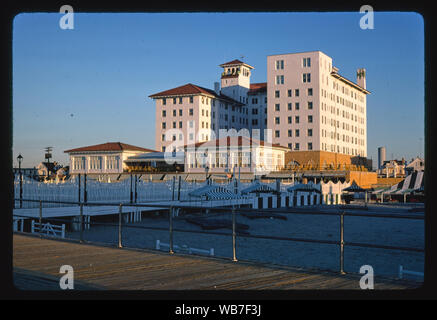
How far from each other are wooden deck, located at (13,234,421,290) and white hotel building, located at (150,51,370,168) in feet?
212

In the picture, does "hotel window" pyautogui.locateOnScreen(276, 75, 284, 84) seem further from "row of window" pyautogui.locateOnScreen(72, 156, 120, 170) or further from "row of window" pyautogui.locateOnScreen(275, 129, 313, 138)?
"row of window" pyautogui.locateOnScreen(72, 156, 120, 170)

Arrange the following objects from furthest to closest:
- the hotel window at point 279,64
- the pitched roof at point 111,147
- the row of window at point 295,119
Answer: the pitched roof at point 111,147 → the hotel window at point 279,64 → the row of window at point 295,119

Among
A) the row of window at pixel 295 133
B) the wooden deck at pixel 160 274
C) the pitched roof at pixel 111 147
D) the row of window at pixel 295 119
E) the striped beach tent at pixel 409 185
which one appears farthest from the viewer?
the pitched roof at pixel 111 147

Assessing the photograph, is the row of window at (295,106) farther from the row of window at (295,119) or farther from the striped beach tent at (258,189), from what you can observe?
the striped beach tent at (258,189)

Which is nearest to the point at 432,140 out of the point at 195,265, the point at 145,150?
the point at 195,265

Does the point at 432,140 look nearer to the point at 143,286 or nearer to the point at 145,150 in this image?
the point at 143,286

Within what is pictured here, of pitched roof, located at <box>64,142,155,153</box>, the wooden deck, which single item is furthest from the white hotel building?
the wooden deck

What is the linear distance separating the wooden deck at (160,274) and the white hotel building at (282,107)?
212ft

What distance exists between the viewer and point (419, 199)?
167ft

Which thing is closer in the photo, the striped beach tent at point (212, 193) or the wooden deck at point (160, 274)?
the wooden deck at point (160, 274)

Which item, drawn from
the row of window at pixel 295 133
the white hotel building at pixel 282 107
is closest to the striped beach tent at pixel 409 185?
the white hotel building at pixel 282 107

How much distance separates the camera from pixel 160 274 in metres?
7.33

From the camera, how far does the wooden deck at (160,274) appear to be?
21.1ft
